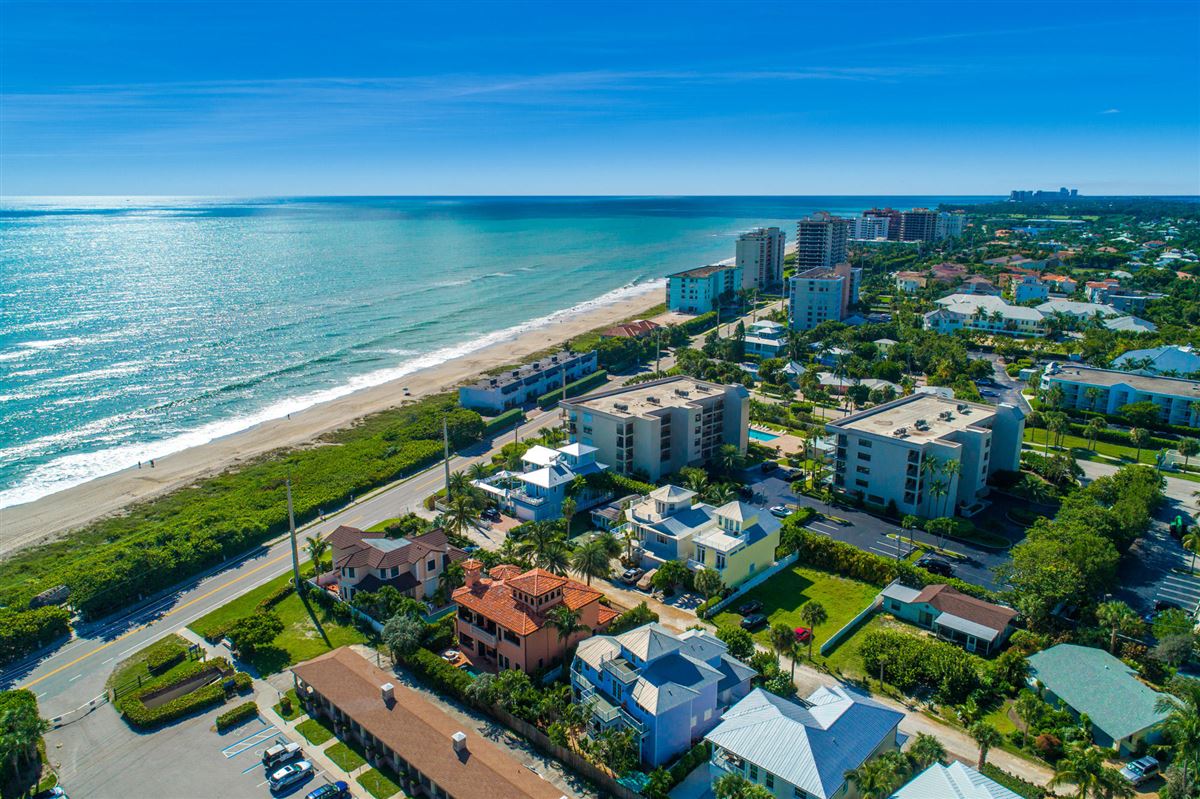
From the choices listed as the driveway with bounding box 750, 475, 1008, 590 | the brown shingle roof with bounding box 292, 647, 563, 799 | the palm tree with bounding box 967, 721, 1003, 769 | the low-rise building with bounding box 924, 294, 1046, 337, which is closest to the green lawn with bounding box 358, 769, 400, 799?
the brown shingle roof with bounding box 292, 647, 563, 799

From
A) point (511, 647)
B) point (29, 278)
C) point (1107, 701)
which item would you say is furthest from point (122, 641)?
point (29, 278)

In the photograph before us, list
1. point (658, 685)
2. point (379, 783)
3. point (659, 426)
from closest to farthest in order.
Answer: point (379, 783) < point (658, 685) < point (659, 426)

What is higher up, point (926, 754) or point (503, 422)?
point (926, 754)

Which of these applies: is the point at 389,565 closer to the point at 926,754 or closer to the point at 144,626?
the point at 144,626

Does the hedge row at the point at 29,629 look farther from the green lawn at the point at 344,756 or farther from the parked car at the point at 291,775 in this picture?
the green lawn at the point at 344,756

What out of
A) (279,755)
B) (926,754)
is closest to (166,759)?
(279,755)

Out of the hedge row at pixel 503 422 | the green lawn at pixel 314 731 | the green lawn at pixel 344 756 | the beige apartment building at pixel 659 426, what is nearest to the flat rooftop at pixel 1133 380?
the beige apartment building at pixel 659 426

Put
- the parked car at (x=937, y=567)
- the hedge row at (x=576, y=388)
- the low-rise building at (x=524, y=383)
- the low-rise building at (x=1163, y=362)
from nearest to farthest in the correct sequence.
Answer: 1. the parked car at (x=937, y=567)
2. the low-rise building at (x=524, y=383)
3. the hedge row at (x=576, y=388)
4. the low-rise building at (x=1163, y=362)

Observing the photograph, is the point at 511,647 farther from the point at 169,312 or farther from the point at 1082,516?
the point at 169,312
